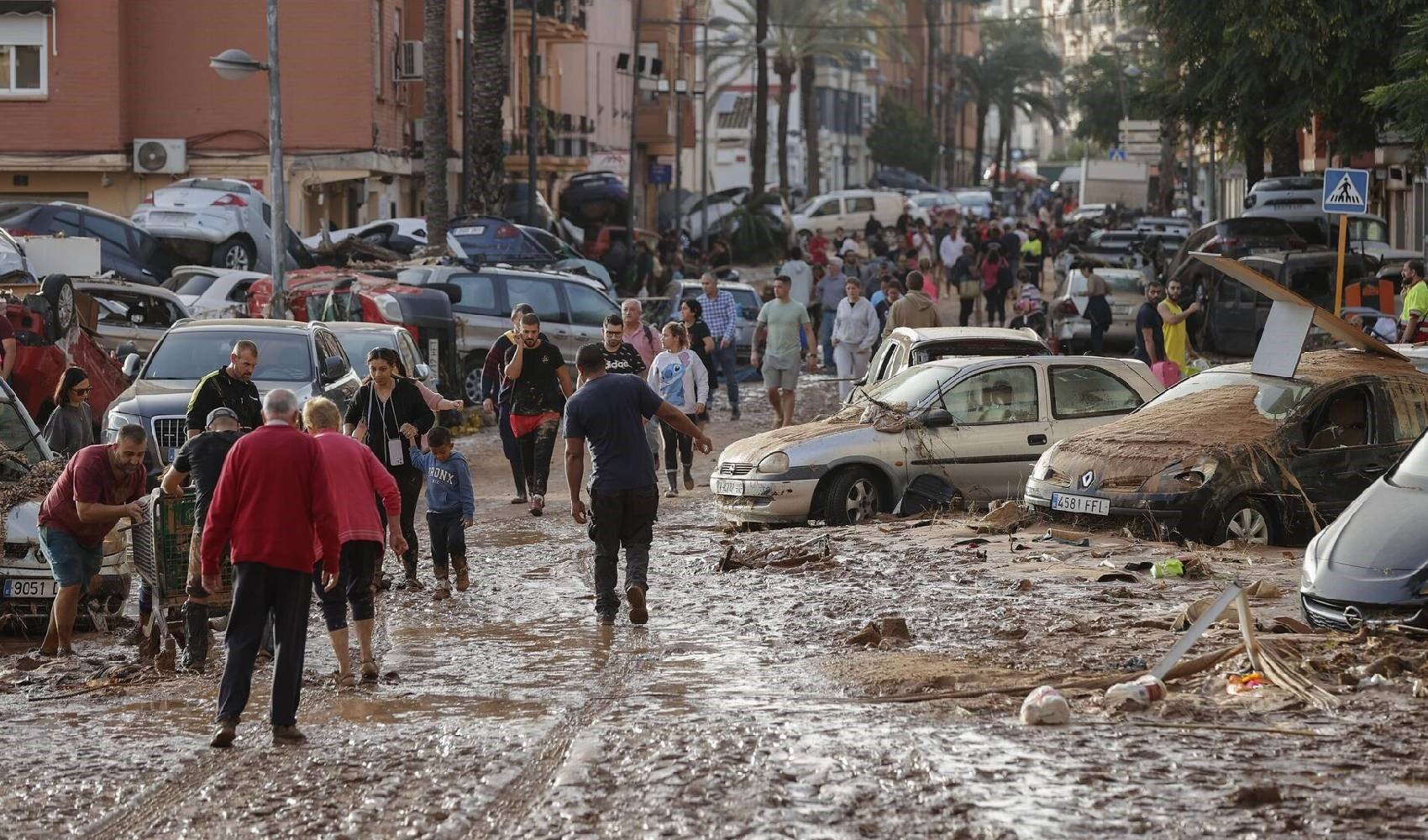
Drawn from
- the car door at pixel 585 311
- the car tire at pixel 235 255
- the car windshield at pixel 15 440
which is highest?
the car tire at pixel 235 255

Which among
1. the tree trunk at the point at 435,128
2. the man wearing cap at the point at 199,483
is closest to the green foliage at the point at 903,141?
the tree trunk at the point at 435,128

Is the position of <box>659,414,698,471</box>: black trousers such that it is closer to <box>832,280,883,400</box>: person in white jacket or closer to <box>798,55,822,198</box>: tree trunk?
<box>832,280,883,400</box>: person in white jacket

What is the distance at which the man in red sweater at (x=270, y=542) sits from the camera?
8.81 metres

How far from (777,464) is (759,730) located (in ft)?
23.8

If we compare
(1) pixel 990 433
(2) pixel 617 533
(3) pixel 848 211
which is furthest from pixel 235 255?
(3) pixel 848 211

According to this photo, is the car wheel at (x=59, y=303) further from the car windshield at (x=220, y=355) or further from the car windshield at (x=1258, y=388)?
the car windshield at (x=1258, y=388)

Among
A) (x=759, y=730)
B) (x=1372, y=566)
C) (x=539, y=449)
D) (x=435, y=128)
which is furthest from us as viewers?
(x=435, y=128)

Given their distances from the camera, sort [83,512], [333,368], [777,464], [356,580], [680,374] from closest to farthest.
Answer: [356,580] < [83,512] < [777,464] < [680,374] < [333,368]

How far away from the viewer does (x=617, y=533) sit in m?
11.9

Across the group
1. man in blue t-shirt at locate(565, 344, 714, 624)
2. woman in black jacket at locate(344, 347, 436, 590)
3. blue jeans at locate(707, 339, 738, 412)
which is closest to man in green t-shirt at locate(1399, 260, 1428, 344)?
blue jeans at locate(707, 339, 738, 412)

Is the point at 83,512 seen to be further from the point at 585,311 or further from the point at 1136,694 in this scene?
the point at 585,311

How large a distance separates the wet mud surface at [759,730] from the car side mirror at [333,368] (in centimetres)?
582

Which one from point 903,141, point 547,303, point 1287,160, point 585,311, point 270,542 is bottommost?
point 270,542

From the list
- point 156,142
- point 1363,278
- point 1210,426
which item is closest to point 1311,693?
point 1210,426
